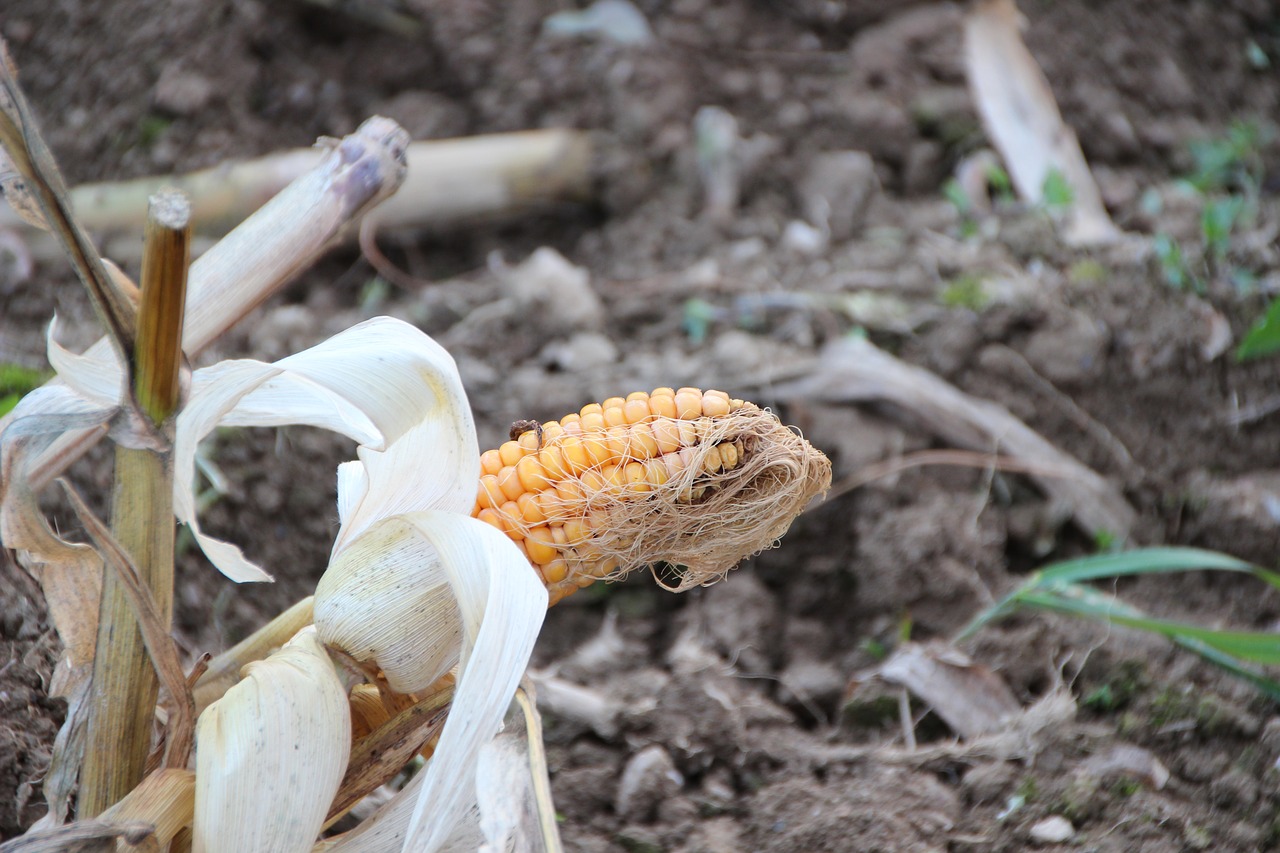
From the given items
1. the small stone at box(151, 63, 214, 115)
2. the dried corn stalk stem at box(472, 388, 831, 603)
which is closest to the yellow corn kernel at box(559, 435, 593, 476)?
the dried corn stalk stem at box(472, 388, 831, 603)

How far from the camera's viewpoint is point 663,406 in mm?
1410

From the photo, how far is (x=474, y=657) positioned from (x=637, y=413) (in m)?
0.42

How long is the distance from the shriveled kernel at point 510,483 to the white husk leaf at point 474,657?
0.62 feet

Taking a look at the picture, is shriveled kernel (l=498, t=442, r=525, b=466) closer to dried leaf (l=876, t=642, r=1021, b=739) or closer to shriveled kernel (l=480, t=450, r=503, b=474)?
shriveled kernel (l=480, t=450, r=503, b=474)

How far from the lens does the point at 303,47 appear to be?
11.5ft

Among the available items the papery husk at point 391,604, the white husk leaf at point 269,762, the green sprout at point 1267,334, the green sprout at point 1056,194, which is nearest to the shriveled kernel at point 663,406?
the papery husk at point 391,604

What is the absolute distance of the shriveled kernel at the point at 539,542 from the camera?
4.65 feet

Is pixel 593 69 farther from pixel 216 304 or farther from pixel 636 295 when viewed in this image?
pixel 216 304

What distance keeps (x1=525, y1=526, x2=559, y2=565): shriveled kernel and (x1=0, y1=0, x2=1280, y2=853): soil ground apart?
58 centimetres

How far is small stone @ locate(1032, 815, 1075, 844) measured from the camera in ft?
5.44

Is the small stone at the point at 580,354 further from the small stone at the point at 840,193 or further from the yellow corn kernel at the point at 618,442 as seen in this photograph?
the yellow corn kernel at the point at 618,442

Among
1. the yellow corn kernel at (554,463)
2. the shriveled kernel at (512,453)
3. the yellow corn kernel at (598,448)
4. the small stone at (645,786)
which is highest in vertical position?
the yellow corn kernel at (598,448)

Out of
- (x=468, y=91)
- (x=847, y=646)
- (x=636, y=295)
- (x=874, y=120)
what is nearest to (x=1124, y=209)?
(x=874, y=120)

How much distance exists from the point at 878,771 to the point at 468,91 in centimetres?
276
